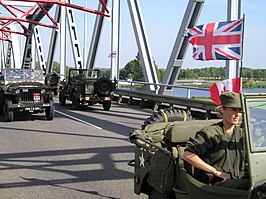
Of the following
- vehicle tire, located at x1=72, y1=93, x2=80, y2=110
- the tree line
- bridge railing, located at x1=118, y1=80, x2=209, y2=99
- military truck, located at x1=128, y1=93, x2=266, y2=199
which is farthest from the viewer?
vehicle tire, located at x1=72, y1=93, x2=80, y2=110

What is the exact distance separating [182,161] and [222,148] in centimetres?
49

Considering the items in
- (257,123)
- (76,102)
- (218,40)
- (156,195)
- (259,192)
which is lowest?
(156,195)

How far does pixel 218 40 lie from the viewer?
32.2ft

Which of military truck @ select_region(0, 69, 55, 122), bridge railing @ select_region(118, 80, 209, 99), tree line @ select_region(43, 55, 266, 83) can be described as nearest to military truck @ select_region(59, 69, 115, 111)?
bridge railing @ select_region(118, 80, 209, 99)

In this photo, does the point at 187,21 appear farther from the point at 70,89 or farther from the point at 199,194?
the point at 199,194

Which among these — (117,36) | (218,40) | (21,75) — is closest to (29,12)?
(117,36)

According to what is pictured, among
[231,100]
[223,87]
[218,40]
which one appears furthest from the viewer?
[218,40]

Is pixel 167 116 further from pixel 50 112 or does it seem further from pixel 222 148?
pixel 50 112

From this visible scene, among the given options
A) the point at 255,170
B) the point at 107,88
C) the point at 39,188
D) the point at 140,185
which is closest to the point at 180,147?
the point at 140,185

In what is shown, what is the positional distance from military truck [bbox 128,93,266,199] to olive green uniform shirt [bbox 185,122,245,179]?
0.22m

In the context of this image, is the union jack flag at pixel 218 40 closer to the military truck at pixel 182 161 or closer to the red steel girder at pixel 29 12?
the military truck at pixel 182 161

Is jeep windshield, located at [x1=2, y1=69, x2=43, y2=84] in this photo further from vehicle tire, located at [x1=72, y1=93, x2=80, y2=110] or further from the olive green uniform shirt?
the olive green uniform shirt

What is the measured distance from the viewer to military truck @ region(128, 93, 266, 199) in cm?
341

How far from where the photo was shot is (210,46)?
9938 millimetres
